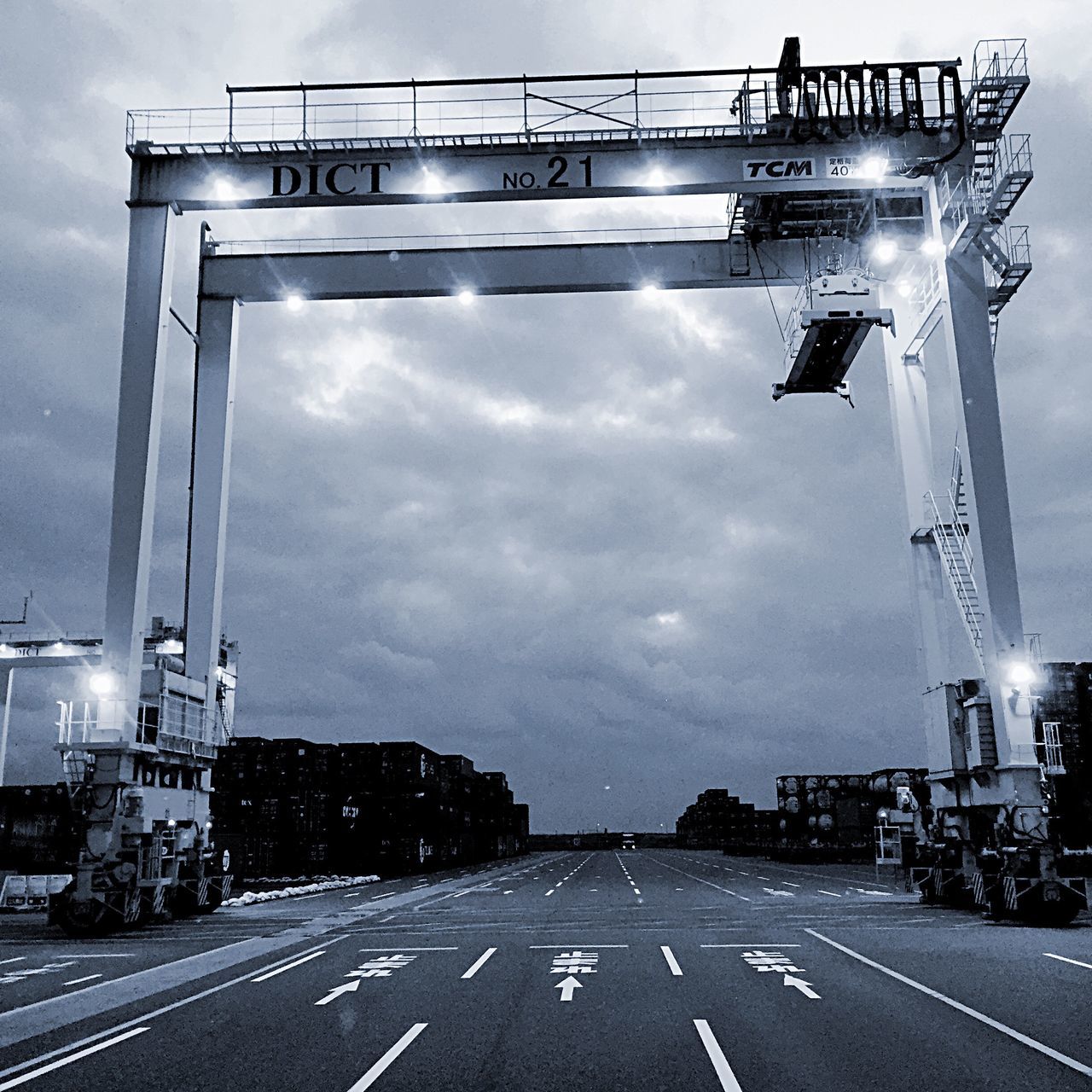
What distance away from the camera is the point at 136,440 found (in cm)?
2019

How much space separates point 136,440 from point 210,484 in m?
3.51

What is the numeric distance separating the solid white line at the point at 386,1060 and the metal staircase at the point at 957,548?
1411cm

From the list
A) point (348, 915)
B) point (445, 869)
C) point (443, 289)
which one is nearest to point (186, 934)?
point (348, 915)

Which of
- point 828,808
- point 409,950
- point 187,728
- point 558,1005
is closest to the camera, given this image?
point 558,1005

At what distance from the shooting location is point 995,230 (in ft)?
65.3

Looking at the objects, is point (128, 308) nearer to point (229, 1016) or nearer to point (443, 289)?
point (443, 289)

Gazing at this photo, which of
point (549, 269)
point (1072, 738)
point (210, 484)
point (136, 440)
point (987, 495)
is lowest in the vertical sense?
point (1072, 738)

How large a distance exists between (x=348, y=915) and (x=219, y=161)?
1517cm

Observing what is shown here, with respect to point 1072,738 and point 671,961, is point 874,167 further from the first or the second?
point 1072,738

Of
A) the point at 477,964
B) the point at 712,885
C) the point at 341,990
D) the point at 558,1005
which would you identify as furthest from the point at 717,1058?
the point at 712,885

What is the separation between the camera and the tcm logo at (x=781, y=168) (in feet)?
66.0

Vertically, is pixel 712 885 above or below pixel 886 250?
below

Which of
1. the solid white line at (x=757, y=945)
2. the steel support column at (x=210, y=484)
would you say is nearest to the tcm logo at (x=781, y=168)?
the steel support column at (x=210, y=484)

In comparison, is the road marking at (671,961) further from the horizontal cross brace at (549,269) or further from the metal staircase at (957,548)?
the horizontal cross brace at (549,269)
